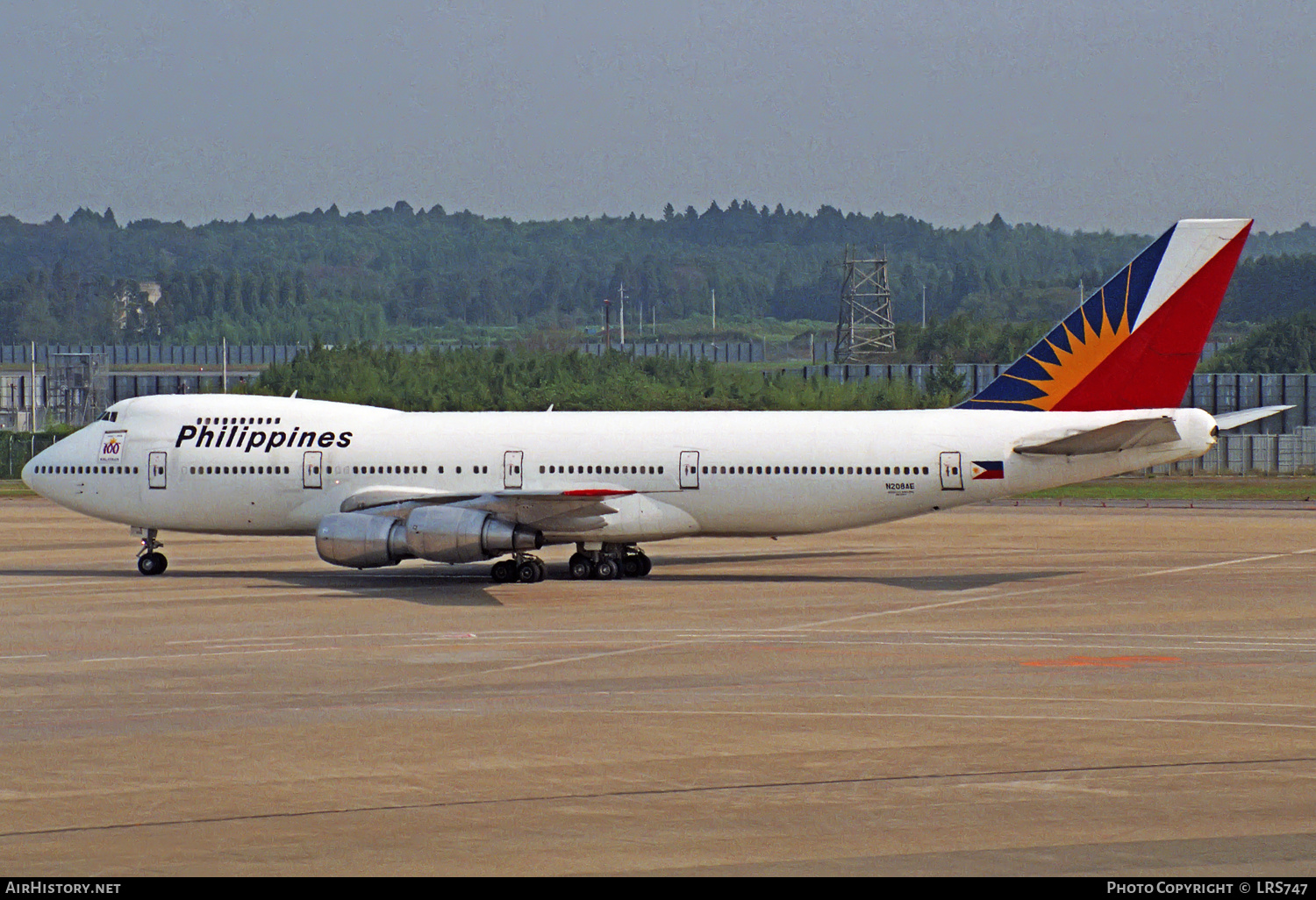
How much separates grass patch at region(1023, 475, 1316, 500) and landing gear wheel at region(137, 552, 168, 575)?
1709 inches

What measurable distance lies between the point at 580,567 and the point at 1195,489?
173 ft

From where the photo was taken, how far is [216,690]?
24875 millimetres

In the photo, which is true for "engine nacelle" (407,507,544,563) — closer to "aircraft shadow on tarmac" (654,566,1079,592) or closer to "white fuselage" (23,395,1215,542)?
"white fuselage" (23,395,1215,542)

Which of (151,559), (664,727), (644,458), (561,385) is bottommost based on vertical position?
(664,727)

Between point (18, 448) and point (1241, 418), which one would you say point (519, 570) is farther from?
point (18, 448)

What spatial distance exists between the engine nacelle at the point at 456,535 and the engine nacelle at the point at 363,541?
465mm

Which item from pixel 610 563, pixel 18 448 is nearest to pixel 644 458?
→ pixel 610 563

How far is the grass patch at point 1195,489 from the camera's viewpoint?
8219 cm

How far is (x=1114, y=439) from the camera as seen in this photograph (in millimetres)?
39562

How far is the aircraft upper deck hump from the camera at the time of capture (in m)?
41.6

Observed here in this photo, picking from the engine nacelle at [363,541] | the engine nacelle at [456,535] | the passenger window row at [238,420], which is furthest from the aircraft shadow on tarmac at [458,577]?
the passenger window row at [238,420]
